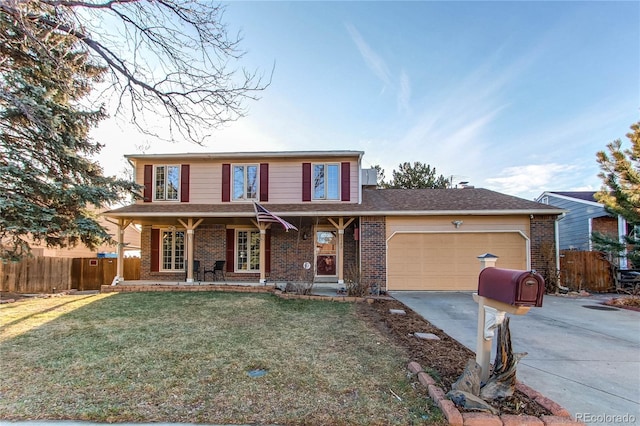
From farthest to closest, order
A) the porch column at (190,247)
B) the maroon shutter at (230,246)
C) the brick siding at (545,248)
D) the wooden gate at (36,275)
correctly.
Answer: the maroon shutter at (230,246)
the wooden gate at (36,275)
the porch column at (190,247)
the brick siding at (545,248)

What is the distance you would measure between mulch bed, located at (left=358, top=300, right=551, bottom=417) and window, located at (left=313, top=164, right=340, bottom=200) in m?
5.28

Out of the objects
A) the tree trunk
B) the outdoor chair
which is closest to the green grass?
the tree trunk

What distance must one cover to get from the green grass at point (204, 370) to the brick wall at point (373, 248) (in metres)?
4.12

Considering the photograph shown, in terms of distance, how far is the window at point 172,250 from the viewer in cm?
1257

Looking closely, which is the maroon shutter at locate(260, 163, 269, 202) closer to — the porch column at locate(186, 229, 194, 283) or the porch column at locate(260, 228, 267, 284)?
the porch column at locate(260, 228, 267, 284)

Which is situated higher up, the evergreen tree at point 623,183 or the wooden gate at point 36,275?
the evergreen tree at point 623,183

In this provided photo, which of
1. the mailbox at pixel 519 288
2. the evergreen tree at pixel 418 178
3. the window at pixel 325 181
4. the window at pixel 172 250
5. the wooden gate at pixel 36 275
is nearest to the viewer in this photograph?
the mailbox at pixel 519 288

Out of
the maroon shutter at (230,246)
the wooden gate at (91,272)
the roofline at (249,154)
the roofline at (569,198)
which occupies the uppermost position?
the roofline at (249,154)

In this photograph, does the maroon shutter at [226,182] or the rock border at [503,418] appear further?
the maroon shutter at [226,182]

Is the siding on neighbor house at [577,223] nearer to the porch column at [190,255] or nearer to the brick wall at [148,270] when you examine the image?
the porch column at [190,255]

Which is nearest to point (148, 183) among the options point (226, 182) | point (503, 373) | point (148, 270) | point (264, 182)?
point (226, 182)

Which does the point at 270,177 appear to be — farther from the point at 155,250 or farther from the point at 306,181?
the point at 155,250

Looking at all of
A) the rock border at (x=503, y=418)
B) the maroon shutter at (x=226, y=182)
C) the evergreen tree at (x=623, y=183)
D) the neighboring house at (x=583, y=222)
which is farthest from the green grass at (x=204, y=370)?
the neighboring house at (x=583, y=222)

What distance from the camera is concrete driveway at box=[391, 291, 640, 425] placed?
10.0 feet
